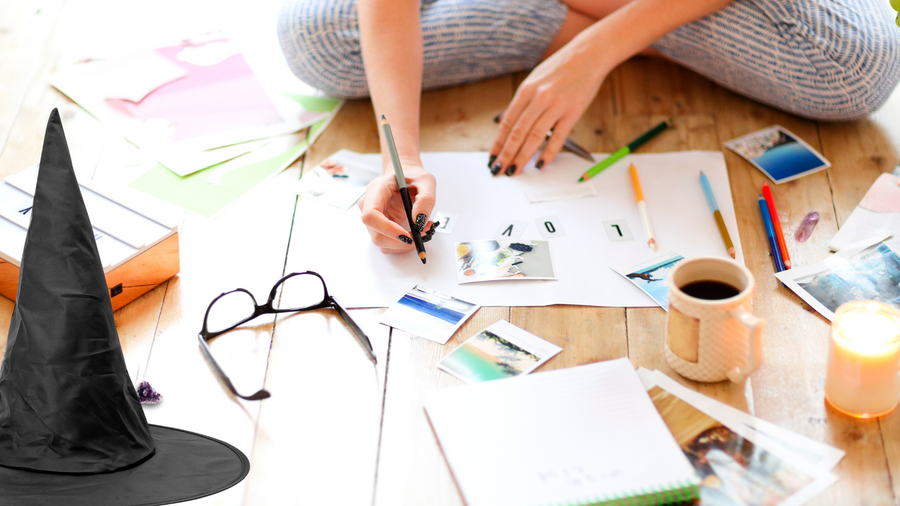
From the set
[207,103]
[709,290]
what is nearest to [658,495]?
[709,290]

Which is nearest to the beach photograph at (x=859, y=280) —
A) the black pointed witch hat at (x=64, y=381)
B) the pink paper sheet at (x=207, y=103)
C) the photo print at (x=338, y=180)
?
the photo print at (x=338, y=180)

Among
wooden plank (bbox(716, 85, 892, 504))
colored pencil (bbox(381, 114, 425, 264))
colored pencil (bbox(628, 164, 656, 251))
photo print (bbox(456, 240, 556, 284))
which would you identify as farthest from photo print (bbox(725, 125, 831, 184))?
colored pencil (bbox(381, 114, 425, 264))

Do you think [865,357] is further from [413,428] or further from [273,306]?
[273,306]

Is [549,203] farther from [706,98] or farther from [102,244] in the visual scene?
[102,244]

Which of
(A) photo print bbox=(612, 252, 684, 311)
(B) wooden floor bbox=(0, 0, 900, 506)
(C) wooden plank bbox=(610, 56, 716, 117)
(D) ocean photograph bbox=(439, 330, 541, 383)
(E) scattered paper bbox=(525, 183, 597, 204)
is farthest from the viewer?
(C) wooden plank bbox=(610, 56, 716, 117)

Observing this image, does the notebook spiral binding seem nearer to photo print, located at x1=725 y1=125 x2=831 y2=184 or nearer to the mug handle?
the mug handle

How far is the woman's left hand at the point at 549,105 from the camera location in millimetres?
1316

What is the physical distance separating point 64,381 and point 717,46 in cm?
130

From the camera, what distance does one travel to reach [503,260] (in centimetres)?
115

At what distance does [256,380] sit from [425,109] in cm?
81

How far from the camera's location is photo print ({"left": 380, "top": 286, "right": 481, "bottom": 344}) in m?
1.04

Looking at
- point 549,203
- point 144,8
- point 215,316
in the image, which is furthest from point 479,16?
point 144,8

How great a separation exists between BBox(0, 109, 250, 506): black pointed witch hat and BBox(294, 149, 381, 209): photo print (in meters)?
0.58

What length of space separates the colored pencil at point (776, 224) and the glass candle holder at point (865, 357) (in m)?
0.30
